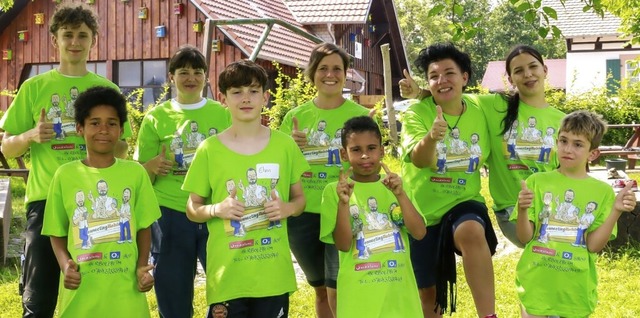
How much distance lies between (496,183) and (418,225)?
1.01 m

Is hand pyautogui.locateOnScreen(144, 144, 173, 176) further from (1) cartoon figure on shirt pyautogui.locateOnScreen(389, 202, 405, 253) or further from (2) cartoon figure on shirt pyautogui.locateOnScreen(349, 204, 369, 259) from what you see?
(1) cartoon figure on shirt pyautogui.locateOnScreen(389, 202, 405, 253)

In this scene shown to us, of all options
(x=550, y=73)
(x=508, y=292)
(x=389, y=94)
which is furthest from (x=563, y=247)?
(x=550, y=73)

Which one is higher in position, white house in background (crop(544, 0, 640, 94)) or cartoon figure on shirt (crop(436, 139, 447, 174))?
white house in background (crop(544, 0, 640, 94))

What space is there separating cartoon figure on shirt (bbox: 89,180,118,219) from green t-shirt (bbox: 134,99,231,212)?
634 mm

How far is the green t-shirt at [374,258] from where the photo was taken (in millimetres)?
3484

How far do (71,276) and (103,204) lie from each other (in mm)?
381

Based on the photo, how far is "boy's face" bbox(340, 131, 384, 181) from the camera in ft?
11.9

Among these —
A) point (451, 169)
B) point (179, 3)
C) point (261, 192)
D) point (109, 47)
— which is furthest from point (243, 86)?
point (109, 47)

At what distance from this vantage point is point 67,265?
337 cm

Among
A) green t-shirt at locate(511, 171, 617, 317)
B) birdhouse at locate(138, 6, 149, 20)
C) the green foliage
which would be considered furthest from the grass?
birdhouse at locate(138, 6, 149, 20)

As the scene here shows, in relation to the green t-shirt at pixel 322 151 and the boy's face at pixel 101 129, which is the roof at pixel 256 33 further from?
the boy's face at pixel 101 129

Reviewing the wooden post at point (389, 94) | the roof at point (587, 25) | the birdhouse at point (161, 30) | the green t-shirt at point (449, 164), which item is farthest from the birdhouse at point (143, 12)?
the roof at point (587, 25)

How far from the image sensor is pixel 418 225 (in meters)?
3.57

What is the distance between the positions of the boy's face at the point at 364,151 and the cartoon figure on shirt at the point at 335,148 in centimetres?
57
